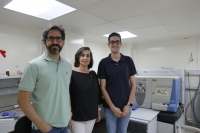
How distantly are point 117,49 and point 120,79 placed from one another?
1.13 feet

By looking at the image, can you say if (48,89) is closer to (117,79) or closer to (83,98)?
(83,98)

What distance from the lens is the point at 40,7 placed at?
2.03 m

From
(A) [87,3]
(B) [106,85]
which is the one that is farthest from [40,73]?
(A) [87,3]

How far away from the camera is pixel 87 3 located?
1837mm

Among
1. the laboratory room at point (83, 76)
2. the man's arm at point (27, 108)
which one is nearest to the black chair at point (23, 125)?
the laboratory room at point (83, 76)

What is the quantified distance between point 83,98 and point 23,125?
550 millimetres

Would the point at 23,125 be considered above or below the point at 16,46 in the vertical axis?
below

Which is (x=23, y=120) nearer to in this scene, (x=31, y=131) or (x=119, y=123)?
(x=31, y=131)

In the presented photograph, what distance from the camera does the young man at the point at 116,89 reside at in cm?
154

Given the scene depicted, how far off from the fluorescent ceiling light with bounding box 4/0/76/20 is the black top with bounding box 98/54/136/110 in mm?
1087

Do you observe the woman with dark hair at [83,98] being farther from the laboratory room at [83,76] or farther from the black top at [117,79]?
the black top at [117,79]

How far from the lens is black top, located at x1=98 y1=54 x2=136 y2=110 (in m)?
1.54

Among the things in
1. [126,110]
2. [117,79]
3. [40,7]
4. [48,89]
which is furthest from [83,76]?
[40,7]

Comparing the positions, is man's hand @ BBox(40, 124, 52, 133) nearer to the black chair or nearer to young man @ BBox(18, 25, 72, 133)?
young man @ BBox(18, 25, 72, 133)
